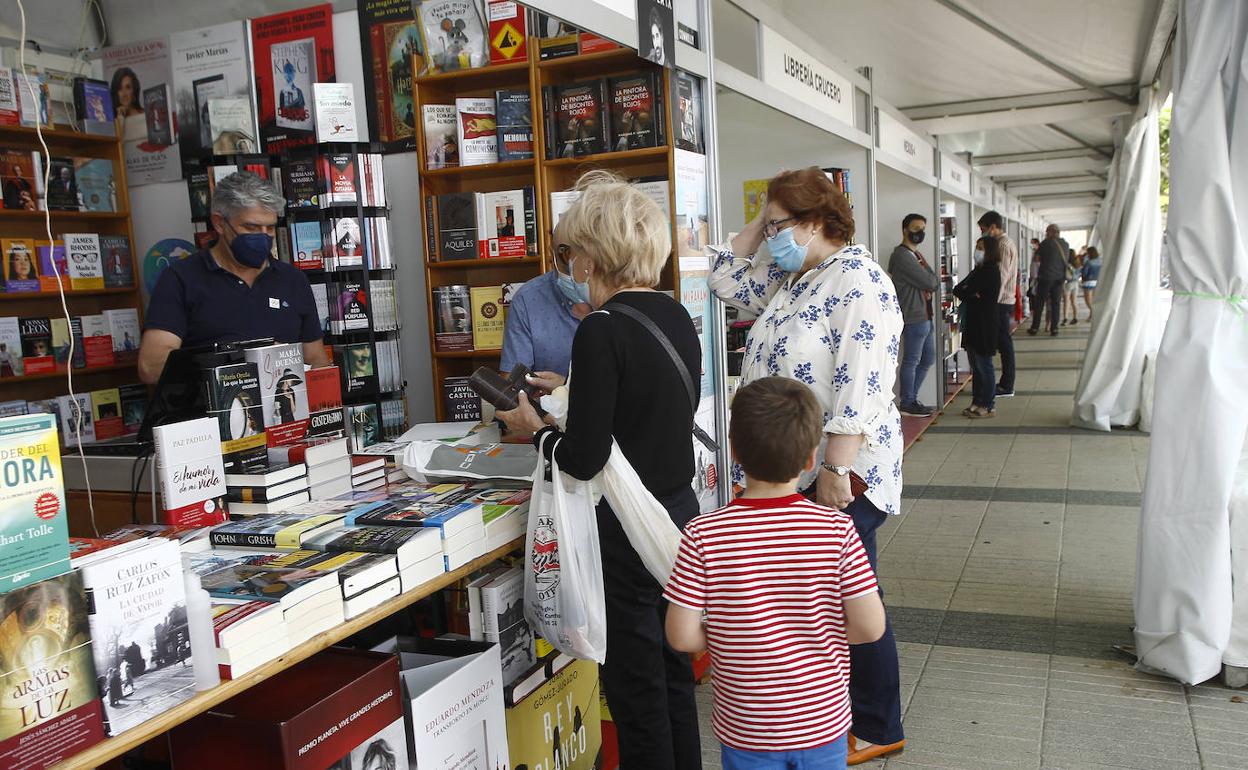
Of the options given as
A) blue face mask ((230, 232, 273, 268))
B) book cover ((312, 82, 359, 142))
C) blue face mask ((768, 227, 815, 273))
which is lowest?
blue face mask ((768, 227, 815, 273))

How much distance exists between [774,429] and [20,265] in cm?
485

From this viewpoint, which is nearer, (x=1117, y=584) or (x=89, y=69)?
(x=1117, y=584)

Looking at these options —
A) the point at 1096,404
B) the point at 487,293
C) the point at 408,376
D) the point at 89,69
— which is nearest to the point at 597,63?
the point at 487,293

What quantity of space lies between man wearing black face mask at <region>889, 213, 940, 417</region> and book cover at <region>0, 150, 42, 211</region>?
5895mm

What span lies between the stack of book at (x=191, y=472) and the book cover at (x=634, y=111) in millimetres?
2119

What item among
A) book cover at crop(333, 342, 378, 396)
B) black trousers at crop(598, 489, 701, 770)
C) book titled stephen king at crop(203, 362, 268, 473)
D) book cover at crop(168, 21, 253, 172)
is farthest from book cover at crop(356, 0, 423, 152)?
black trousers at crop(598, 489, 701, 770)

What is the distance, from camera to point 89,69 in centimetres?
558

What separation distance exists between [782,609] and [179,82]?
17.1 feet

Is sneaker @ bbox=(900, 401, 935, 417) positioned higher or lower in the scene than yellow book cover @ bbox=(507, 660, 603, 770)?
lower

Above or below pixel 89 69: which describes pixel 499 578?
below

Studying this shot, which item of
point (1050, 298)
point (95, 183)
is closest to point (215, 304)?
point (95, 183)

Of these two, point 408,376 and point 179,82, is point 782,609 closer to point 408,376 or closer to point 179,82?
point 408,376

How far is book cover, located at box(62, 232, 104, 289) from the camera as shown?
5.07 m

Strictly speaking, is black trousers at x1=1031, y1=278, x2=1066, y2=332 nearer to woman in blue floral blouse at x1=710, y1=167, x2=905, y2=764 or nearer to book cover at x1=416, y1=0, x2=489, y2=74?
book cover at x1=416, y1=0, x2=489, y2=74
